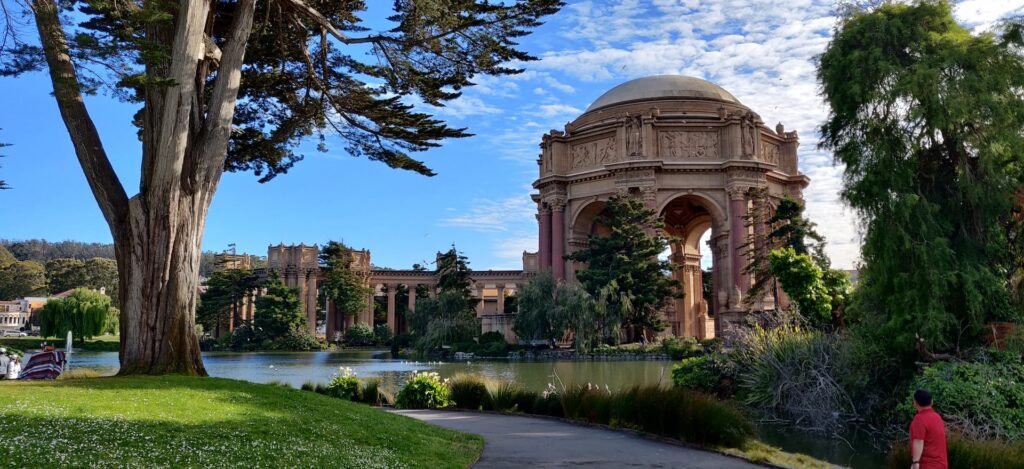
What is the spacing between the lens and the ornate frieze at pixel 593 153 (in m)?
47.2

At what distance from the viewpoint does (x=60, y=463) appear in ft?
15.9

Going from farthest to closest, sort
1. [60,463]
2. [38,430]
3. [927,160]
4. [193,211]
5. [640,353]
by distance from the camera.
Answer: [640,353]
[927,160]
[193,211]
[38,430]
[60,463]

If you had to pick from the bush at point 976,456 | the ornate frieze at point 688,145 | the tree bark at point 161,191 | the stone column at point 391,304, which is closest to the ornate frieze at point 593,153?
the ornate frieze at point 688,145

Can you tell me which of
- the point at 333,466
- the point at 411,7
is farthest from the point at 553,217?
the point at 333,466

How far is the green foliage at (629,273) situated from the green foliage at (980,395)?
24.7 m

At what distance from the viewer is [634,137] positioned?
4541 cm

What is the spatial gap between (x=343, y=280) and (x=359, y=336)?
5.02 metres

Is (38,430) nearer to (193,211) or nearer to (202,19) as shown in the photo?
(193,211)

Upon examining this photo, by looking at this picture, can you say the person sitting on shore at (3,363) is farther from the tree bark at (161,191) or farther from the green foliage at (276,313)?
the green foliage at (276,313)

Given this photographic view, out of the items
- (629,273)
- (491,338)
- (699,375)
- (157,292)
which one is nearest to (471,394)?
(699,375)

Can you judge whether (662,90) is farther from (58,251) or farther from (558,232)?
(58,251)

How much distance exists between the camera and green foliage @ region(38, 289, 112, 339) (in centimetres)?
5156

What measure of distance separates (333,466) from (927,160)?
1118 centimetres

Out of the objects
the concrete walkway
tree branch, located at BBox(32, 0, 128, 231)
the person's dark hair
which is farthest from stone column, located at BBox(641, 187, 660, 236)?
the person's dark hair
